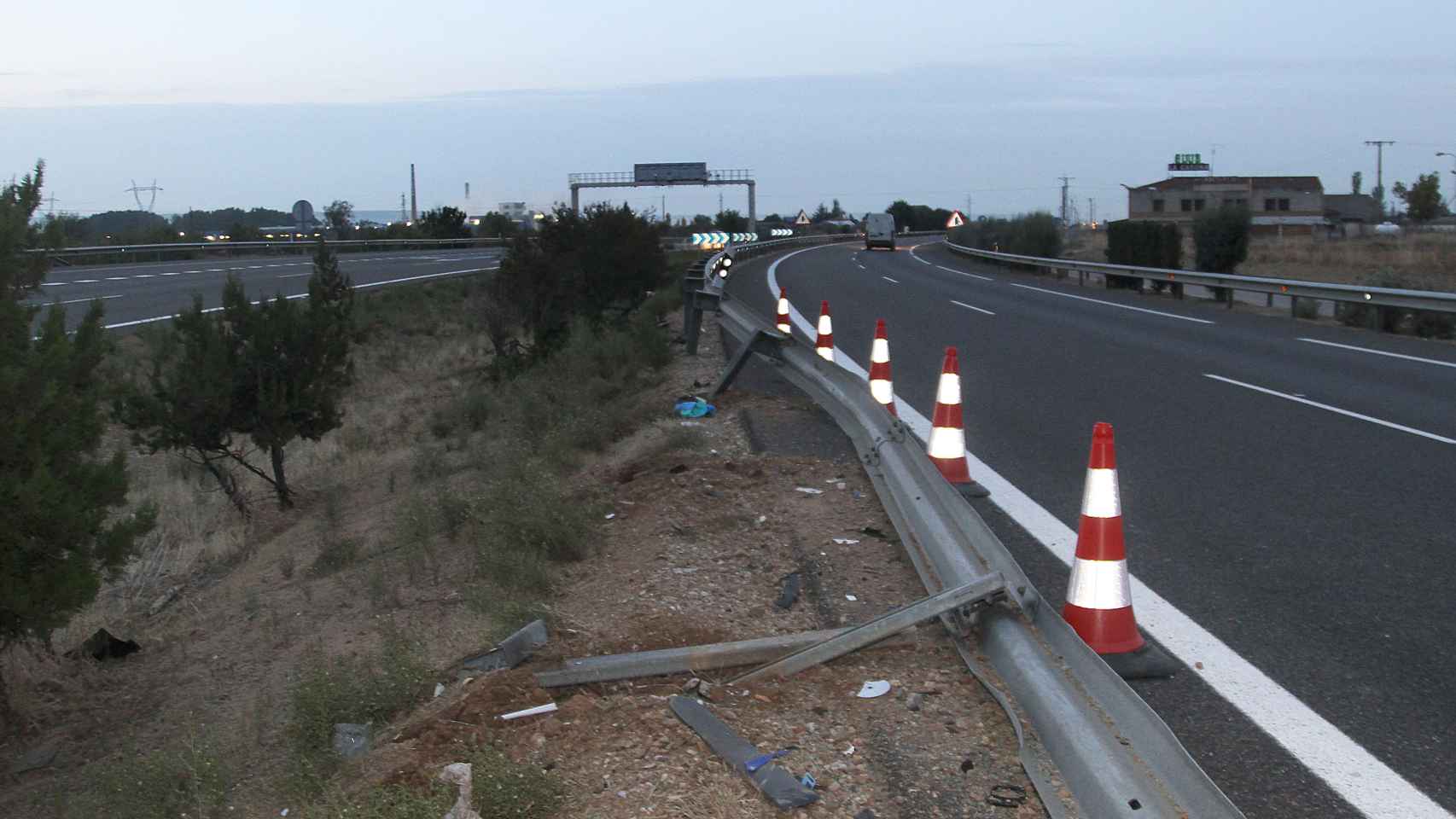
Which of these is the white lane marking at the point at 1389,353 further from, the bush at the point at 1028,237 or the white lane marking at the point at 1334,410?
the bush at the point at 1028,237

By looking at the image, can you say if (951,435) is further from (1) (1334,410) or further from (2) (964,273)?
(2) (964,273)

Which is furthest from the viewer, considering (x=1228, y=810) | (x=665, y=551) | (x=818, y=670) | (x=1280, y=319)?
(x=1280, y=319)

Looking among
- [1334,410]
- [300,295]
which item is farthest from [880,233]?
[1334,410]

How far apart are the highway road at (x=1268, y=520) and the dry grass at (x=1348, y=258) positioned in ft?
48.8

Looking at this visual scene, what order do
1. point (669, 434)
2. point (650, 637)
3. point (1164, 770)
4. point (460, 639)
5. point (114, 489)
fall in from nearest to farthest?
point (1164, 770) < point (650, 637) < point (460, 639) < point (114, 489) < point (669, 434)

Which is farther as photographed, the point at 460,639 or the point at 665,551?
the point at 665,551

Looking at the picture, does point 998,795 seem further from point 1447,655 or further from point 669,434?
point 669,434

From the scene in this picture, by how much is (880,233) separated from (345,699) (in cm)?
6699

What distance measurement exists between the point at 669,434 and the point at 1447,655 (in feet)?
20.3

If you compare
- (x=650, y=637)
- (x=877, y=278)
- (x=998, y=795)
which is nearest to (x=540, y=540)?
(x=650, y=637)

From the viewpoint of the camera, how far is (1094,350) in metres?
17.5

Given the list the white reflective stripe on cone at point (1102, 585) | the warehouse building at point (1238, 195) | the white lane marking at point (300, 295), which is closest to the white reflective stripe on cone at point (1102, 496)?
the white reflective stripe on cone at point (1102, 585)

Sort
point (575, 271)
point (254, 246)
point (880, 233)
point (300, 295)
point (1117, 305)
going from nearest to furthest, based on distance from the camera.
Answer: point (575, 271)
point (1117, 305)
point (300, 295)
point (254, 246)
point (880, 233)

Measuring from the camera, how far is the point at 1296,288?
75.2ft
